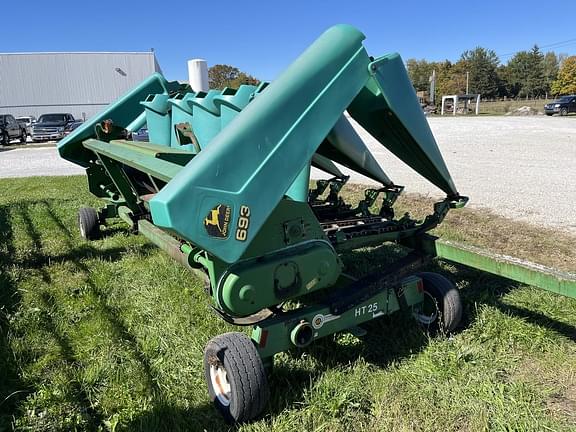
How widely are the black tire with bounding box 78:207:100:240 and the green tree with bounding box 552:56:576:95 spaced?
238 ft

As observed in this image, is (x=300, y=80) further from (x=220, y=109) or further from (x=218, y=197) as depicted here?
(x=220, y=109)

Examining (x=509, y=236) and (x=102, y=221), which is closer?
(x=509, y=236)

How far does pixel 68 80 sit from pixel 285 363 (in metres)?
46.3

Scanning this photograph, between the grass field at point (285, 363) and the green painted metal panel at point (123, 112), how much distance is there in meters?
1.50

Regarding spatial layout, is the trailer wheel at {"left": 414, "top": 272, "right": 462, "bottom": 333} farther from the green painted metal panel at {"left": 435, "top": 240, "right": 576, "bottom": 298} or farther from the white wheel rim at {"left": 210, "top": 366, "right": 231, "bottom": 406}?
the white wheel rim at {"left": 210, "top": 366, "right": 231, "bottom": 406}

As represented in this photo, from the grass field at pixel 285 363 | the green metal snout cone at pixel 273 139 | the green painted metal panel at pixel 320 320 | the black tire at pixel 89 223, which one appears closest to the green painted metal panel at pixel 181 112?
the grass field at pixel 285 363

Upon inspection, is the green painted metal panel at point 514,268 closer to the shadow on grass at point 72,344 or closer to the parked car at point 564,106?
the shadow on grass at point 72,344

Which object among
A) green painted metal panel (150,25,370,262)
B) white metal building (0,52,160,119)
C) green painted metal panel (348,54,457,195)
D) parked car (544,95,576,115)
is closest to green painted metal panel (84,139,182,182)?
green painted metal panel (150,25,370,262)

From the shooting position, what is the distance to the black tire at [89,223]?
5.88 meters

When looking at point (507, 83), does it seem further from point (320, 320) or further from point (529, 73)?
point (320, 320)

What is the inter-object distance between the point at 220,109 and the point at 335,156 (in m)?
1.01

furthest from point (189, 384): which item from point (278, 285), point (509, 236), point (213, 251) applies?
point (509, 236)

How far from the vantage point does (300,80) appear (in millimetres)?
2334

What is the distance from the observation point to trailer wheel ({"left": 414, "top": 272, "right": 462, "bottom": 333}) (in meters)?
3.19
